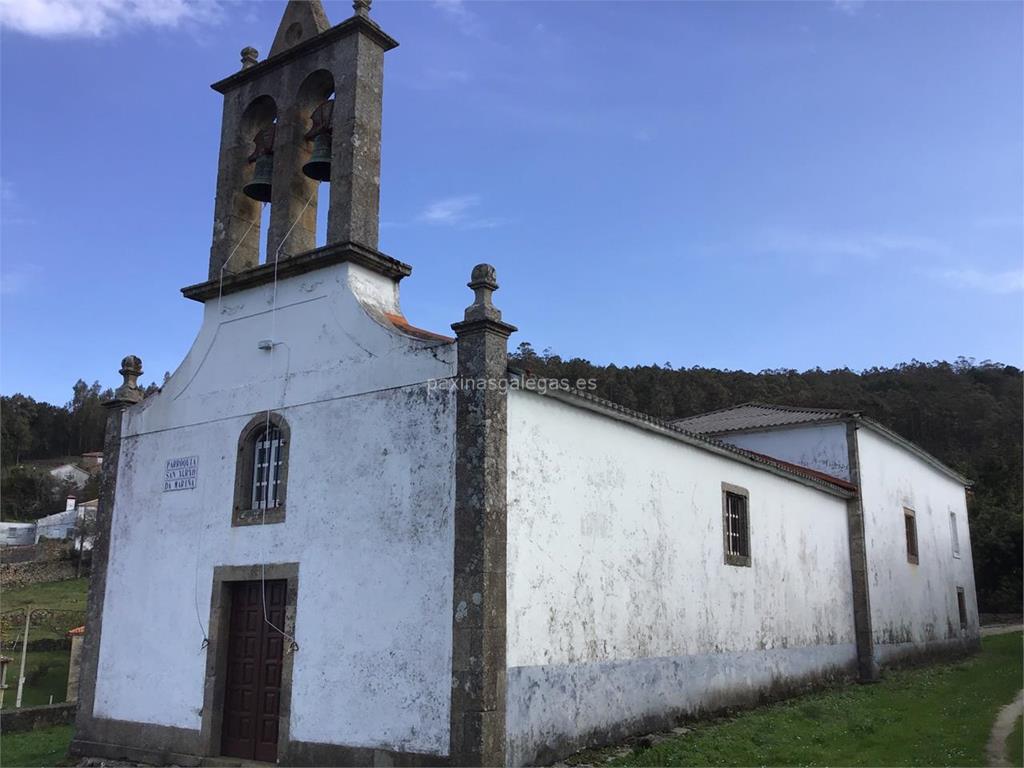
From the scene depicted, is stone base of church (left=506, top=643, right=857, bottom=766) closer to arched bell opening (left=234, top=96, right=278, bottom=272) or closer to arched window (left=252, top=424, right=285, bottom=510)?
arched window (left=252, top=424, right=285, bottom=510)

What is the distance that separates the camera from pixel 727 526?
13523 mm

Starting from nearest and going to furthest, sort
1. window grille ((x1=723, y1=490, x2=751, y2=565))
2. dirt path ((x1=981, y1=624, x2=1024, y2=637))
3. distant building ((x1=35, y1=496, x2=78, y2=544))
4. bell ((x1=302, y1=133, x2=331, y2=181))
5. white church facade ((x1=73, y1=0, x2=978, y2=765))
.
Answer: white church facade ((x1=73, y1=0, x2=978, y2=765)), bell ((x1=302, y1=133, x2=331, y2=181)), window grille ((x1=723, y1=490, x2=751, y2=565)), dirt path ((x1=981, y1=624, x2=1024, y2=637)), distant building ((x1=35, y1=496, x2=78, y2=544))

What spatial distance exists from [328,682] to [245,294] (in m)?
5.24

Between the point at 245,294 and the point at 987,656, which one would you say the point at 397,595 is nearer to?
the point at 245,294

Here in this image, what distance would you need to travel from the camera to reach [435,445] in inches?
355

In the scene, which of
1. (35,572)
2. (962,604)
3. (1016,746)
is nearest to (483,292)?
(1016,746)

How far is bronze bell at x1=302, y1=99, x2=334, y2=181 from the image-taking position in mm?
11015

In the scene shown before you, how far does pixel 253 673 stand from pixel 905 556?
1597cm

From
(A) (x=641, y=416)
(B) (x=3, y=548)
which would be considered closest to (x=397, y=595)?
(A) (x=641, y=416)

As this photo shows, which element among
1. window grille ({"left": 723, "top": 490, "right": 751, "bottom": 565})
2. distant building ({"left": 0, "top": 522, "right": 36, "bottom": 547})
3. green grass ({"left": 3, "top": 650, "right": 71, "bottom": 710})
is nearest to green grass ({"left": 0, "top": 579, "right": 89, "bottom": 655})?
green grass ({"left": 3, "top": 650, "right": 71, "bottom": 710})

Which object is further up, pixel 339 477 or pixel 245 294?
pixel 245 294

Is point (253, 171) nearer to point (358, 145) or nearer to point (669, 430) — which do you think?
point (358, 145)

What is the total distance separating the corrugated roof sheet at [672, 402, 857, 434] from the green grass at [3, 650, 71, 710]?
1900 cm

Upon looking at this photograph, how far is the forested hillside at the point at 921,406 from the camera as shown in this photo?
3597 centimetres
